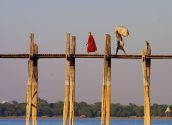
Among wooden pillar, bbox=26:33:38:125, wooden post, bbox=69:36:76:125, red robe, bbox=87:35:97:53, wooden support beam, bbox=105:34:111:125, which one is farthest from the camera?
wooden pillar, bbox=26:33:38:125

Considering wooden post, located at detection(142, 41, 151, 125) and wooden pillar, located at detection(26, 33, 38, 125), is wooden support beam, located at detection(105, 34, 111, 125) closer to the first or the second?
wooden post, located at detection(142, 41, 151, 125)

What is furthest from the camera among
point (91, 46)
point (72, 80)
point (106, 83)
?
point (91, 46)

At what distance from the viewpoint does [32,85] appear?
31.0m

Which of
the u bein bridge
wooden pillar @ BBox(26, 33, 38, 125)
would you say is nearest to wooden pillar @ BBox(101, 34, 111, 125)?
the u bein bridge

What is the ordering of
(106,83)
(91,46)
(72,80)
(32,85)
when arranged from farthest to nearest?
1. (32,85)
2. (91,46)
3. (72,80)
4. (106,83)

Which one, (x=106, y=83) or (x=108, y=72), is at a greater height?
(x=108, y=72)

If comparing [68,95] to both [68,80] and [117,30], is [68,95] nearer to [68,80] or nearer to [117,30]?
[68,80]

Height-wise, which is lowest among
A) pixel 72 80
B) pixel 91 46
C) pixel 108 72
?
pixel 72 80

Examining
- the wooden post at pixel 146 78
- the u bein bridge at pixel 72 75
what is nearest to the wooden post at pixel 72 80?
the u bein bridge at pixel 72 75

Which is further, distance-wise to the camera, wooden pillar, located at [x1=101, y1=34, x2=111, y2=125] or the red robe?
the red robe

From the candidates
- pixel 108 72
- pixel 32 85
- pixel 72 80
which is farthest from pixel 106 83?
pixel 32 85

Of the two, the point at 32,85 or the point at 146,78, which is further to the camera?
the point at 32,85

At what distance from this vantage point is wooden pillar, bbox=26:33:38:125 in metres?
30.7

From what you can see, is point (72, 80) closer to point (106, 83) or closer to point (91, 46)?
point (106, 83)
